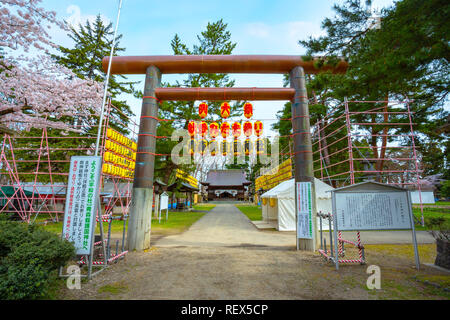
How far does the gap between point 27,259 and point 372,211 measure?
6754mm

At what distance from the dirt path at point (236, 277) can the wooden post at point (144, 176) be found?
22.1 inches

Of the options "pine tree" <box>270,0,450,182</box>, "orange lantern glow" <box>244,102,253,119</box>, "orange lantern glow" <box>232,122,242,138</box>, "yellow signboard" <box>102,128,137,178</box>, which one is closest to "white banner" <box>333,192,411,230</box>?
"pine tree" <box>270,0,450,182</box>

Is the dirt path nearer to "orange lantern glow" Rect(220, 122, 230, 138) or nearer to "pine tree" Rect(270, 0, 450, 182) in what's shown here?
"pine tree" Rect(270, 0, 450, 182)

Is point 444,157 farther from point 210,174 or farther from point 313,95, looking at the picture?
point 210,174

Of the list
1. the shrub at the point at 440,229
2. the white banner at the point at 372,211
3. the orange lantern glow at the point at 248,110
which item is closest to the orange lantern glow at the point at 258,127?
the orange lantern glow at the point at 248,110

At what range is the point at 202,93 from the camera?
7.57m

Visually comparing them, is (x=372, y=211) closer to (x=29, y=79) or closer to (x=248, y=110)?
(x=248, y=110)

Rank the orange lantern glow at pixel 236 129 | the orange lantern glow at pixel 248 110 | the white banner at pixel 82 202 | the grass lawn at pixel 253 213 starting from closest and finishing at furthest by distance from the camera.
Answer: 1. the white banner at pixel 82 202
2. the orange lantern glow at pixel 248 110
3. the orange lantern glow at pixel 236 129
4. the grass lawn at pixel 253 213

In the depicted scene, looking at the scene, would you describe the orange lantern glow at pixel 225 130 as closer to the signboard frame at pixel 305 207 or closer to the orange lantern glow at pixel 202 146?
the signboard frame at pixel 305 207

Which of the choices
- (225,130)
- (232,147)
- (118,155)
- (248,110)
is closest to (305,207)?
(248,110)

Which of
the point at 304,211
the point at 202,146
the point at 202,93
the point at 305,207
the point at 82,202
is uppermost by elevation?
the point at 202,146

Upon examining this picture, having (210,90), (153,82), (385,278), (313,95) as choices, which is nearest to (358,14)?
(210,90)

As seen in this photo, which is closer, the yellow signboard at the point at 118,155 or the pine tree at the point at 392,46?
the pine tree at the point at 392,46

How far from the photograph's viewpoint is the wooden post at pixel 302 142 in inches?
261
